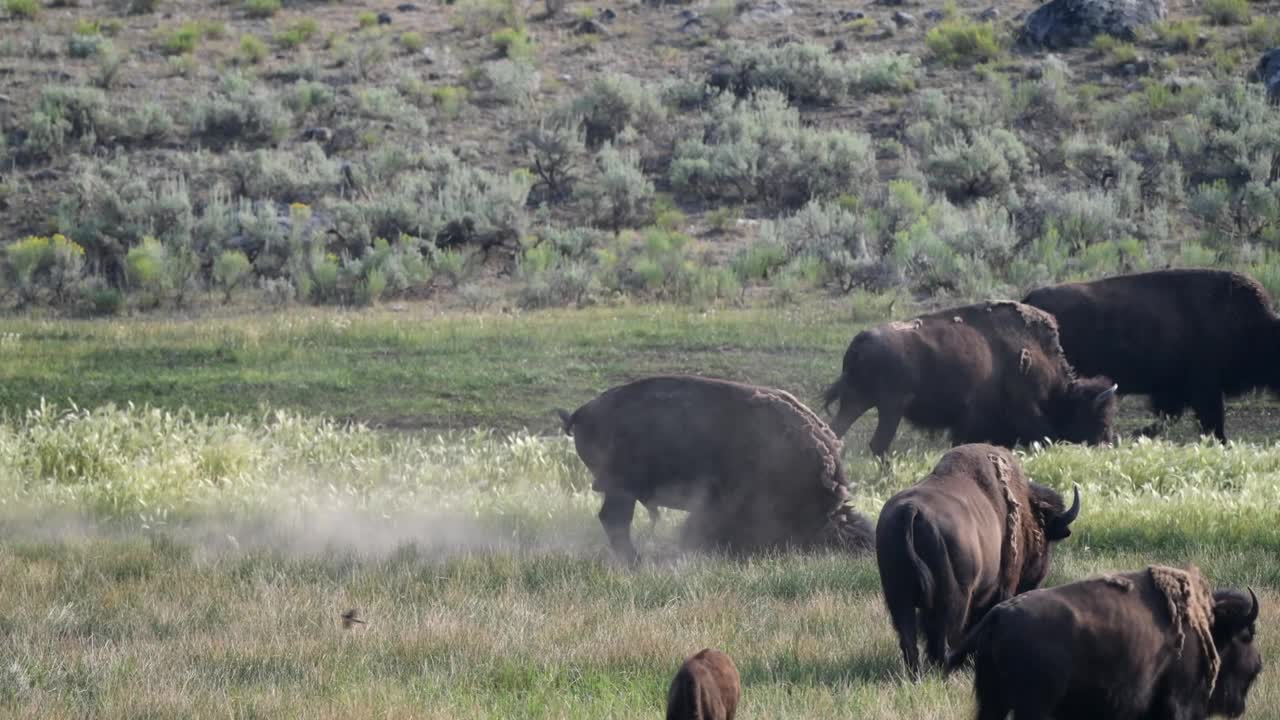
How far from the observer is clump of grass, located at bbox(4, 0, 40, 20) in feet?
142

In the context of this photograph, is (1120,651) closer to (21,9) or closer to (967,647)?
(967,647)

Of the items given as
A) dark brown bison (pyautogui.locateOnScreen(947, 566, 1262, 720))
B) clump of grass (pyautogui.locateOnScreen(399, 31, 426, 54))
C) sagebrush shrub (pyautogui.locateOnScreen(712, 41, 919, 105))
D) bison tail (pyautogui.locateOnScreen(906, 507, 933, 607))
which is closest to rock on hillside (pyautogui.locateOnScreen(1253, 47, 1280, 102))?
sagebrush shrub (pyautogui.locateOnScreen(712, 41, 919, 105))

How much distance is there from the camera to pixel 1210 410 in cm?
1695

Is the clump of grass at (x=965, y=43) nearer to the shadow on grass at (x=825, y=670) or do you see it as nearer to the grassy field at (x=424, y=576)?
the grassy field at (x=424, y=576)

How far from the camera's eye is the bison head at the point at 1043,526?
908 cm

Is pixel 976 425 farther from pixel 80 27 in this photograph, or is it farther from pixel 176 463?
pixel 80 27

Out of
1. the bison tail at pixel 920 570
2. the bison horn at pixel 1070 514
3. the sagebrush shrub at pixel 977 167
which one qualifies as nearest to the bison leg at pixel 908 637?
the bison tail at pixel 920 570

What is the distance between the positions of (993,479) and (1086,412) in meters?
6.61

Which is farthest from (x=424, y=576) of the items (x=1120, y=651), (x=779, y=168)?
(x=779, y=168)

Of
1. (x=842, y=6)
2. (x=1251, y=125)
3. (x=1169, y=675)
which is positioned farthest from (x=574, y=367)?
(x=842, y=6)

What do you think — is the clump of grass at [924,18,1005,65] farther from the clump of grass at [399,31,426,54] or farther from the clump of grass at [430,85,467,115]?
the clump of grass at [399,31,426,54]

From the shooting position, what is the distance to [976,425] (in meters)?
15.1

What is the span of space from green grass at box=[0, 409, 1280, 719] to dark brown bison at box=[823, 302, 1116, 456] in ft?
1.78

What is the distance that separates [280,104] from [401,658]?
30.3 m
